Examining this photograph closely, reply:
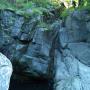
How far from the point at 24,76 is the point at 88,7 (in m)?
4.07

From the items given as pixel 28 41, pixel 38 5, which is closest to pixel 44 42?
pixel 28 41

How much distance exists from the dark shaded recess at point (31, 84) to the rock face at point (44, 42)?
0.42 metres

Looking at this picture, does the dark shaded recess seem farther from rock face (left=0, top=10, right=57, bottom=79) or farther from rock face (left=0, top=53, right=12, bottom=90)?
rock face (left=0, top=53, right=12, bottom=90)

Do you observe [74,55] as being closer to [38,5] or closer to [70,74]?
[70,74]

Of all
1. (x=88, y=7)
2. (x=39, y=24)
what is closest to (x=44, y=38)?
(x=39, y=24)

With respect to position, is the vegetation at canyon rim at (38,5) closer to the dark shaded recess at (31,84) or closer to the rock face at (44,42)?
the rock face at (44,42)

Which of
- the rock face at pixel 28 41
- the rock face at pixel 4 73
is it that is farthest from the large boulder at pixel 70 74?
the rock face at pixel 4 73

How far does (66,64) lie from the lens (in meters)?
10.5

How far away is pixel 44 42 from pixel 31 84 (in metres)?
2.14

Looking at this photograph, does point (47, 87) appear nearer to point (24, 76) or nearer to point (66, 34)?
point (24, 76)

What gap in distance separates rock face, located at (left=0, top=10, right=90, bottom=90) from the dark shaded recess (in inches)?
16.4

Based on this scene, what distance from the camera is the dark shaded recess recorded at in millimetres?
12172

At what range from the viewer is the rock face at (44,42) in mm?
10531

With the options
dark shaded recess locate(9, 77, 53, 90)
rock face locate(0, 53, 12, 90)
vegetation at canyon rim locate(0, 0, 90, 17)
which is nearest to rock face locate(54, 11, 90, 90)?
vegetation at canyon rim locate(0, 0, 90, 17)
